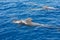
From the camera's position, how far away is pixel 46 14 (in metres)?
13.0

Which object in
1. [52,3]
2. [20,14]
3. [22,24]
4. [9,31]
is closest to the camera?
[9,31]

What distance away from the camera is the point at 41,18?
1223cm

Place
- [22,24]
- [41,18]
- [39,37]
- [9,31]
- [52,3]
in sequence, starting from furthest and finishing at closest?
[52,3] < [41,18] < [22,24] < [9,31] < [39,37]

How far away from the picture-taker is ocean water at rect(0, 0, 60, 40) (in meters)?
9.98

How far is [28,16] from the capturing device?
501 inches

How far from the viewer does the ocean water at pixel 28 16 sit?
998 cm

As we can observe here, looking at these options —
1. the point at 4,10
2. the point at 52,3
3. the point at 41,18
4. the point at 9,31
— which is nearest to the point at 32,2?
the point at 52,3

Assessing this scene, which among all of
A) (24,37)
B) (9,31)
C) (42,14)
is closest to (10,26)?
(9,31)

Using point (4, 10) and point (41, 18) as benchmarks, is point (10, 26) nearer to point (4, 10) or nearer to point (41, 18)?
point (41, 18)

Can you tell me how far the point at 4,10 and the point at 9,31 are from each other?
147 inches

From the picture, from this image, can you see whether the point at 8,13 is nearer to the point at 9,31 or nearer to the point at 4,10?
the point at 4,10

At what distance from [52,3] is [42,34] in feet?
19.6

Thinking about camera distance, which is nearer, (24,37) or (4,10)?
(24,37)

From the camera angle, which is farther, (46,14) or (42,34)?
(46,14)
